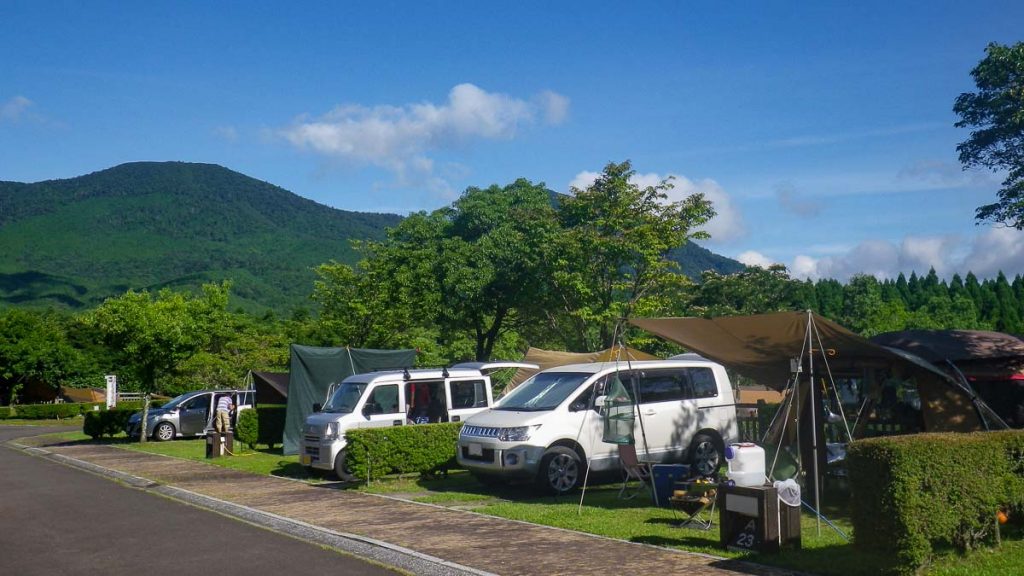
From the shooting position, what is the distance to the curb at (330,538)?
28.2 feet

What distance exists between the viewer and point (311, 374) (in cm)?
2128

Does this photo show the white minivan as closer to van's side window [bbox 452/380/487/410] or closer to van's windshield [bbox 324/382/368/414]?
van's side window [bbox 452/380/487/410]

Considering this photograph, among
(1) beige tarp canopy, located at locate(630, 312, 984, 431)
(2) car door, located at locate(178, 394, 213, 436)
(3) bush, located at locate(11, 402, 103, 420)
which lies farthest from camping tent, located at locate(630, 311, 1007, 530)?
(3) bush, located at locate(11, 402, 103, 420)

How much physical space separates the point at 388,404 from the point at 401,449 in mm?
1672

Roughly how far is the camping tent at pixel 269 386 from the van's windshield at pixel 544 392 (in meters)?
12.2

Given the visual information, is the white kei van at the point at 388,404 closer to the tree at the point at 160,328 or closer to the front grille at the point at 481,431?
the front grille at the point at 481,431

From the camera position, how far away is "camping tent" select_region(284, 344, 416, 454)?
21031 mm

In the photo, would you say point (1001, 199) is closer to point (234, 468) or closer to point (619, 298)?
point (234, 468)

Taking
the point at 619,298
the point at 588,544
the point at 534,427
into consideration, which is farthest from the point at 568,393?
the point at 619,298

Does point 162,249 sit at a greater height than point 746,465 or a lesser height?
greater

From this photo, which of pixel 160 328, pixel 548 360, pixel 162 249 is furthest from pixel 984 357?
pixel 162 249

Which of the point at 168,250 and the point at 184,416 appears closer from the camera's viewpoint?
the point at 184,416

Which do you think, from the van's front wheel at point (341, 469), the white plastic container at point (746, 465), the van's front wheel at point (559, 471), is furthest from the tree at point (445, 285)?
the white plastic container at point (746, 465)

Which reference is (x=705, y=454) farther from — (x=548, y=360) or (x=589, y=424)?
(x=548, y=360)
